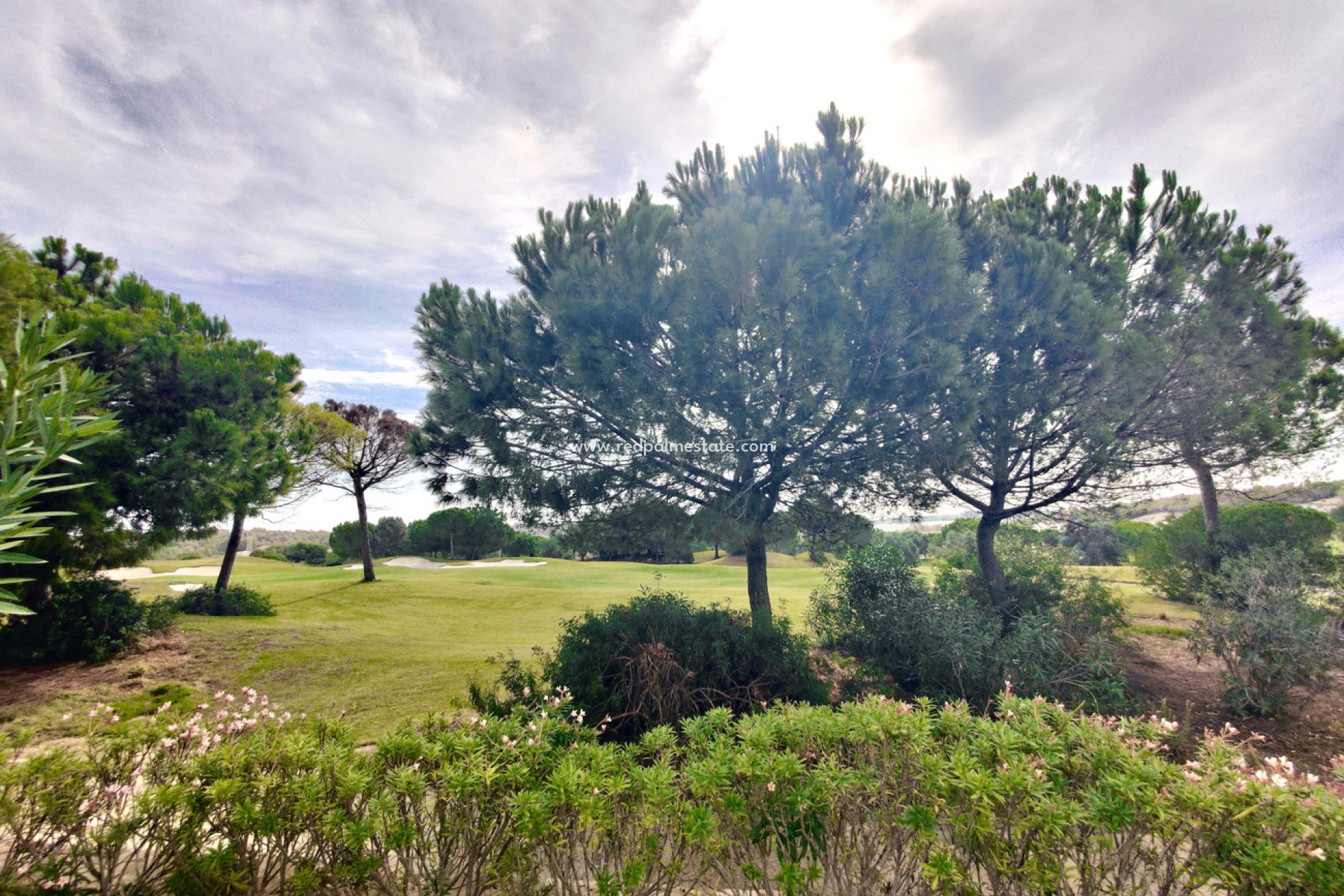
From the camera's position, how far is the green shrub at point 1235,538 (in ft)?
38.6

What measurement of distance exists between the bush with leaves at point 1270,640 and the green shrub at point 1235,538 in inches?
246

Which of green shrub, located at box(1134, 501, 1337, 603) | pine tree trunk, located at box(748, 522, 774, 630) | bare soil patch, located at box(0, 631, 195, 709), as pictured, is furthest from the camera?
green shrub, located at box(1134, 501, 1337, 603)

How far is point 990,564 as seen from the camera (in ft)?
29.2

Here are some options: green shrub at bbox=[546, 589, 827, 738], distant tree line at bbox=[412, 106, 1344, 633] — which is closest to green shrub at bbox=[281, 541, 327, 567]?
distant tree line at bbox=[412, 106, 1344, 633]

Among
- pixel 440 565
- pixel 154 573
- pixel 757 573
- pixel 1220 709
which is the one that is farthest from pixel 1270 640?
pixel 154 573

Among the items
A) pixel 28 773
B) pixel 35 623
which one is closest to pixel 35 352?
pixel 28 773

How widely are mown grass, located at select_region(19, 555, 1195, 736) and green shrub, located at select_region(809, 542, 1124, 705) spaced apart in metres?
1.26

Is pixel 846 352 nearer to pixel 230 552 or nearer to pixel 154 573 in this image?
pixel 230 552

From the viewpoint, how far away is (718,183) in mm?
7090

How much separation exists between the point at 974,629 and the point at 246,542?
4005 centimetres

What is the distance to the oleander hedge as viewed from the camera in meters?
1.96

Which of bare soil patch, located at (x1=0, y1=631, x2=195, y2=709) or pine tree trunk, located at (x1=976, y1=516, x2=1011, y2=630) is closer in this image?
bare soil patch, located at (x1=0, y1=631, x2=195, y2=709)

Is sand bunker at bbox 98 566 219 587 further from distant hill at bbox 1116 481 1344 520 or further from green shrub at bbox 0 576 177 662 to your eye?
distant hill at bbox 1116 481 1344 520

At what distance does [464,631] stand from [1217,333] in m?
15.2
